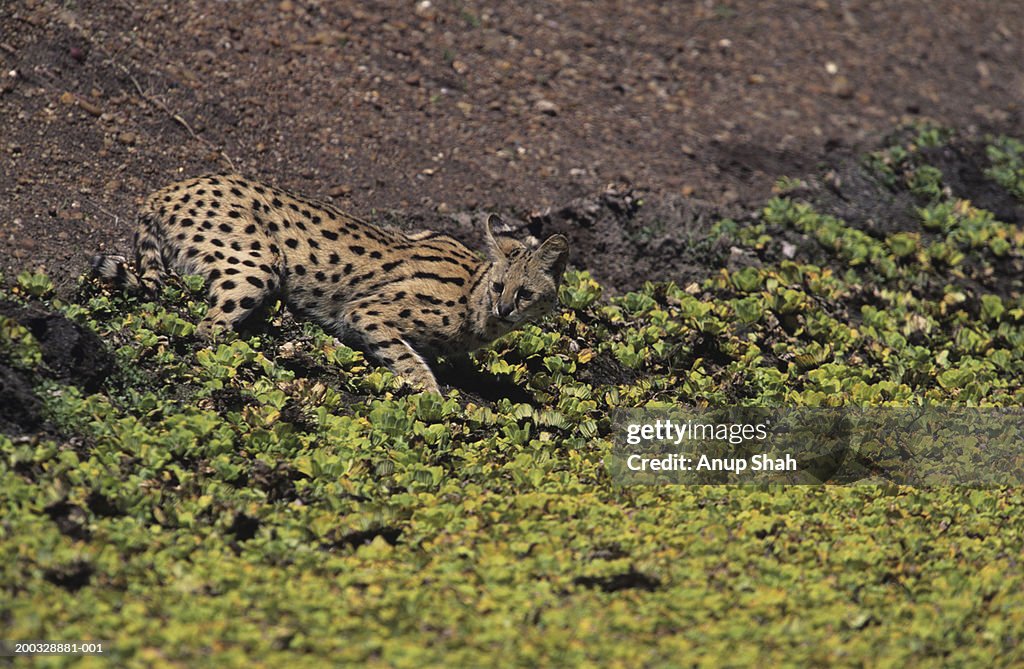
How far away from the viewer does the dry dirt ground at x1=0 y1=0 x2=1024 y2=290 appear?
10250 mm

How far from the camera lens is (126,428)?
23.8ft

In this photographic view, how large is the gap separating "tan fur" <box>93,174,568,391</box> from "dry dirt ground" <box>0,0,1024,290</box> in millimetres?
712

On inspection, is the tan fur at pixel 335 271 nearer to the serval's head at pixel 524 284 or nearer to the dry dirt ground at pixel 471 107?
the serval's head at pixel 524 284

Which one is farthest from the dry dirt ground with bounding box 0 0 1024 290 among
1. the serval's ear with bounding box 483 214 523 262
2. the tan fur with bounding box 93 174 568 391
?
the serval's ear with bounding box 483 214 523 262

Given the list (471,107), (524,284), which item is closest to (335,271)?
(524,284)

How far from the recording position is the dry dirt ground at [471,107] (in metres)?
10.2

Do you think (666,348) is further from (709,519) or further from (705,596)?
(705,596)

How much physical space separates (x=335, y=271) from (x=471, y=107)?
13.5ft

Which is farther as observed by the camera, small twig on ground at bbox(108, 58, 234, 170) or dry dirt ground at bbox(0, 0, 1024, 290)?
small twig on ground at bbox(108, 58, 234, 170)

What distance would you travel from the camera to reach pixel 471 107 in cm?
1254

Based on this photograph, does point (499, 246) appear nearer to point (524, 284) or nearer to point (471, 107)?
point (524, 284)

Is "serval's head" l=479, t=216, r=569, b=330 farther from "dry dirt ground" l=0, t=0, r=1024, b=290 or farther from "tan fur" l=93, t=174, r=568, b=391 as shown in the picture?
"dry dirt ground" l=0, t=0, r=1024, b=290

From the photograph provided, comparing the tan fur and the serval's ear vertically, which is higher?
the serval's ear

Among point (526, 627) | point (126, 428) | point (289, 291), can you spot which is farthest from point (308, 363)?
point (526, 627)
